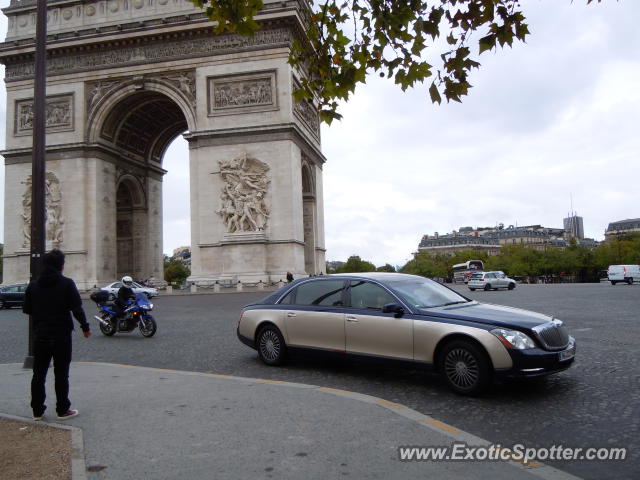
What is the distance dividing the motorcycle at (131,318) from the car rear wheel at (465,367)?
7518 mm

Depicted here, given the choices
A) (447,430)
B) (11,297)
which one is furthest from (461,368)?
(11,297)

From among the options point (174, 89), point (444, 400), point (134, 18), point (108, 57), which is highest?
point (134, 18)

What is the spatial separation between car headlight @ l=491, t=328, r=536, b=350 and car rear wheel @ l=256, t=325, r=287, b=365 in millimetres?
3090

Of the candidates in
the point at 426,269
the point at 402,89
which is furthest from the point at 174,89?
the point at 426,269

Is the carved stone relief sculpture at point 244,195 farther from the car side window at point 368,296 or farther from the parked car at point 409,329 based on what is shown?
the car side window at point 368,296

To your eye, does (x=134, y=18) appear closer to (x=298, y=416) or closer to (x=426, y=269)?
(x=298, y=416)

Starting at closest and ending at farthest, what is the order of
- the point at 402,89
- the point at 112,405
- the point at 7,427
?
1. the point at 7,427
2. the point at 112,405
3. the point at 402,89

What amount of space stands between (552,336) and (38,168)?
Result: 7.01 m

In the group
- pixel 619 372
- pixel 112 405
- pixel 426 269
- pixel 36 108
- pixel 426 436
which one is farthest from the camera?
→ pixel 426 269

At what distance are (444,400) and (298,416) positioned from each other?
65.7 inches

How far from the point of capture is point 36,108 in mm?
7980

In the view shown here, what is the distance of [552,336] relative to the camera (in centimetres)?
564

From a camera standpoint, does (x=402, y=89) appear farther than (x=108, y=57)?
No

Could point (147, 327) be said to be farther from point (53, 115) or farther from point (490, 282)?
point (490, 282)
